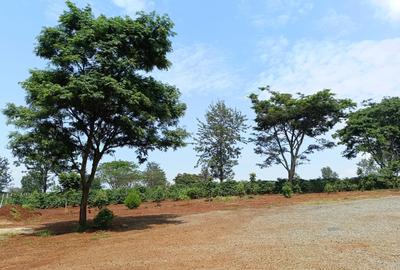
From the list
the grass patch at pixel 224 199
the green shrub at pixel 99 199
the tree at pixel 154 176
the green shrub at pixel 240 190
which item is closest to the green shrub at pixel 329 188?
the green shrub at pixel 240 190

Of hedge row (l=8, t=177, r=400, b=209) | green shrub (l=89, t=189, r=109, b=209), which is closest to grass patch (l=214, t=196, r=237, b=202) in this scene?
hedge row (l=8, t=177, r=400, b=209)

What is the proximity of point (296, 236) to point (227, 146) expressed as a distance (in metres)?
32.3

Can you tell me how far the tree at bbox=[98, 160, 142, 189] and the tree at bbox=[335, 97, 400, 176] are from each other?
32.0 metres

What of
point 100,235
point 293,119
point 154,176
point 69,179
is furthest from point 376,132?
point 154,176

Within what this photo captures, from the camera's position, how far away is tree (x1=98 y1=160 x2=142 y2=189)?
56.4 metres

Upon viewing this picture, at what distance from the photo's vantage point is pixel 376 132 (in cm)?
3381

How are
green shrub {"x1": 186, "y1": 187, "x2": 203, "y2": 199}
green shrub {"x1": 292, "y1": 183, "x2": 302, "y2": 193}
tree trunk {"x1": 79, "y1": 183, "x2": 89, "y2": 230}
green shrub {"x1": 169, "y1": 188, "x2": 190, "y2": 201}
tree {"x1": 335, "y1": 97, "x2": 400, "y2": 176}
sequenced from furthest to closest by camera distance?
1. tree {"x1": 335, "y1": 97, "x2": 400, "y2": 176}
2. green shrub {"x1": 186, "y1": 187, "x2": 203, "y2": 199}
3. green shrub {"x1": 169, "y1": 188, "x2": 190, "y2": 201}
4. green shrub {"x1": 292, "y1": 183, "x2": 302, "y2": 193}
5. tree trunk {"x1": 79, "y1": 183, "x2": 89, "y2": 230}

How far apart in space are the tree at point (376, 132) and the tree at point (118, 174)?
3199cm

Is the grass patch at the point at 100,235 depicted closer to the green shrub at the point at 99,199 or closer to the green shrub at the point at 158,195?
the green shrub at the point at 99,199

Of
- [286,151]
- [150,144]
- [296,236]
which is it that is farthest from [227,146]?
[296,236]

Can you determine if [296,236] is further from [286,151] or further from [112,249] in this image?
[286,151]

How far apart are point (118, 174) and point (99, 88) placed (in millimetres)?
44865

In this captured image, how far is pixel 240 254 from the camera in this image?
789cm

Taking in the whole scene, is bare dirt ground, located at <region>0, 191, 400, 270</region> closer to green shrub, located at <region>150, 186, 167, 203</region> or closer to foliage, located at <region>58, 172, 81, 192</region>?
foliage, located at <region>58, 172, 81, 192</region>
